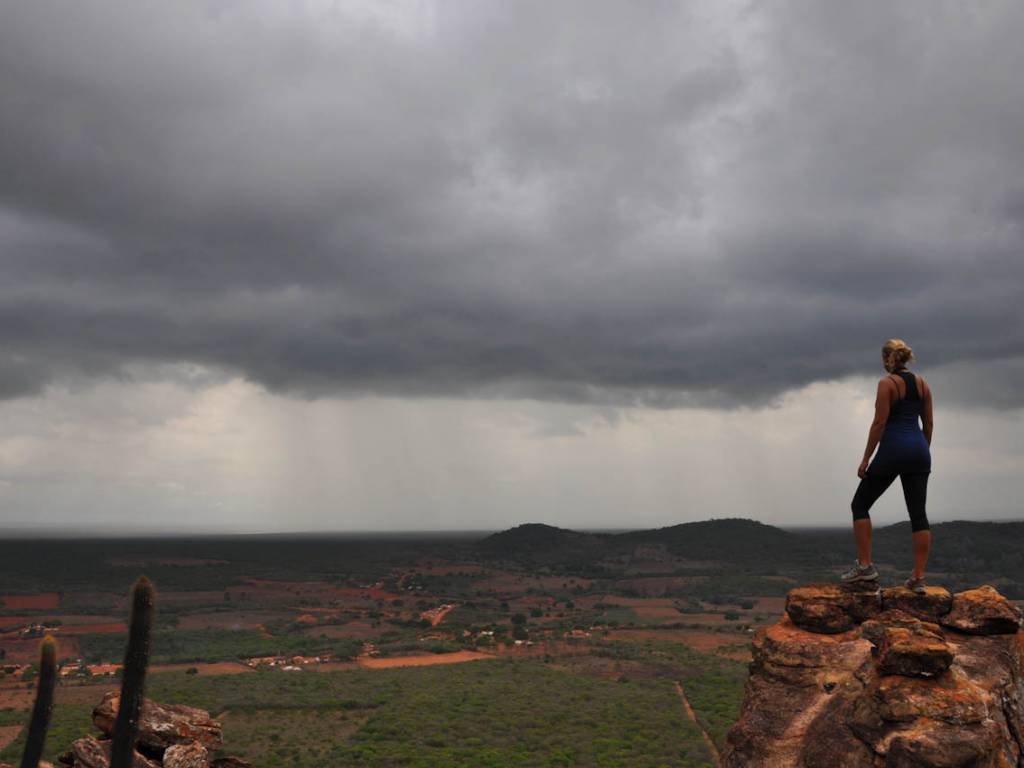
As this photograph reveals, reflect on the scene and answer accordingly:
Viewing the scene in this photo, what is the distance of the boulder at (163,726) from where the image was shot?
1459cm

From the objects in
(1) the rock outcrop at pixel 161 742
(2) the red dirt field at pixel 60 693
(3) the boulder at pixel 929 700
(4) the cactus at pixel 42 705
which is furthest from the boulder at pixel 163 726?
(2) the red dirt field at pixel 60 693

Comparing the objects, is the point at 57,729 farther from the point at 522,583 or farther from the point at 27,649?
the point at 522,583

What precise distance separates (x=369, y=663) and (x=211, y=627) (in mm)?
37761

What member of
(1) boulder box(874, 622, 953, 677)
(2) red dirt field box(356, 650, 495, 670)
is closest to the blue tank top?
(1) boulder box(874, 622, 953, 677)

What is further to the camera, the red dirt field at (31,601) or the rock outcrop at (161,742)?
the red dirt field at (31,601)

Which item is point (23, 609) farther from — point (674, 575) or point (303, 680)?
point (674, 575)

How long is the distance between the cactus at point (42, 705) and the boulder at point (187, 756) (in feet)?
7.38

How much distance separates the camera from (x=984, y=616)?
444 inches

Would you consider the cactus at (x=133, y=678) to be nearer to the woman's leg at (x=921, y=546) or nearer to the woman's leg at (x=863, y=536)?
the woman's leg at (x=863, y=536)

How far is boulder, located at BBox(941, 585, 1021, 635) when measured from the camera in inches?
444

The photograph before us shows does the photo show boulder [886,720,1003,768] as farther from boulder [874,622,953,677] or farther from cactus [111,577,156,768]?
cactus [111,577,156,768]

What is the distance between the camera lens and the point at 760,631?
13.0 metres

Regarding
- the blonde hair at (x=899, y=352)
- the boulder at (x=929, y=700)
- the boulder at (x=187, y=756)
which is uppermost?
the blonde hair at (x=899, y=352)

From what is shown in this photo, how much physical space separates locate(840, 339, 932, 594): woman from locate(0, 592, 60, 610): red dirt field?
15174 cm
